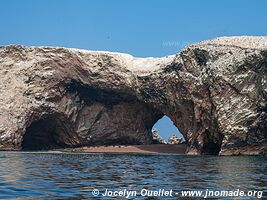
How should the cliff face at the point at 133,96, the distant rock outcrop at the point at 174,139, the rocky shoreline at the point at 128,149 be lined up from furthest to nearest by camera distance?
the distant rock outcrop at the point at 174,139 < the rocky shoreline at the point at 128,149 < the cliff face at the point at 133,96

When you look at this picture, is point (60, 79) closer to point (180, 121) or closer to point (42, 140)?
point (42, 140)

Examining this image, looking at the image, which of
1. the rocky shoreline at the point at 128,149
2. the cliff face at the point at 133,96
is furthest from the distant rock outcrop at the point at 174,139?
the rocky shoreline at the point at 128,149

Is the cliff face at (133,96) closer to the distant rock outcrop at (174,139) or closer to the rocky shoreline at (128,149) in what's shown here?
the rocky shoreline at (128,149)

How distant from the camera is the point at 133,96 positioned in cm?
6225

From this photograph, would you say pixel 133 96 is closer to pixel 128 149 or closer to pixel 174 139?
pixel 128 149

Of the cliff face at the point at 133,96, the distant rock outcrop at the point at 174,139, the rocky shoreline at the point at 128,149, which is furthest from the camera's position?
the distant rock outcrop at the point at 174,139

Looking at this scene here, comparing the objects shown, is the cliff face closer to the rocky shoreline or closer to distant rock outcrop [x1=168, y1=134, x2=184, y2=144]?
the rocky shoreline

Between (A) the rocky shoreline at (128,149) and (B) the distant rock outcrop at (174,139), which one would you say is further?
(B) the distant rock outcrop at (174,139)

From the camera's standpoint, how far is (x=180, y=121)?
56781 millimetres

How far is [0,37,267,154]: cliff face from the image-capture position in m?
47.0

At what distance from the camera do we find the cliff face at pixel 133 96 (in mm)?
47031

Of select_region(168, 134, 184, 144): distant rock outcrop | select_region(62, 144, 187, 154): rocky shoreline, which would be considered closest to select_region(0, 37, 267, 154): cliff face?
select_region(62, 144, 187, 154): rocky shoreline

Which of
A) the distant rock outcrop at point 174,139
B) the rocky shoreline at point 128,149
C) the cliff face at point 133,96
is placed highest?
the cliff face at point 133,96

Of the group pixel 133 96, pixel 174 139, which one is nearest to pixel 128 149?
pixel 133 96
